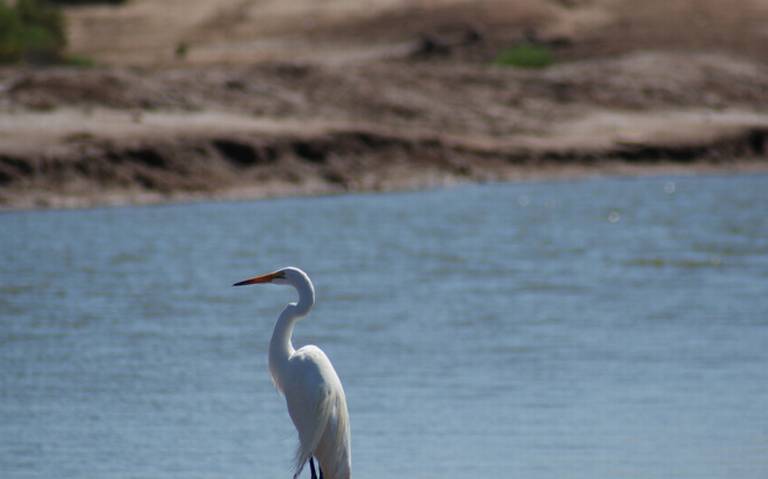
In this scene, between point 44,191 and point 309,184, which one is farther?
point 309,184

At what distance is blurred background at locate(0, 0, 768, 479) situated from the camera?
902 cm

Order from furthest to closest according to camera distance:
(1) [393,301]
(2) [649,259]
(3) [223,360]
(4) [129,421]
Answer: (2) [649,259]
(1) [393,301]
(3) [223,360]
(4) [129,421]

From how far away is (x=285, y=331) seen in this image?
295 inches

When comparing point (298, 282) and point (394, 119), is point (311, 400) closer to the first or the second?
point (298, 282)

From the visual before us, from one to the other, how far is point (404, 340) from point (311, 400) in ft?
17.2

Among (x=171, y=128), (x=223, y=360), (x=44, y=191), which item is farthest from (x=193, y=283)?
(x=171, y=128)

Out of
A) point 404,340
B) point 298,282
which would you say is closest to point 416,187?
point 404,340

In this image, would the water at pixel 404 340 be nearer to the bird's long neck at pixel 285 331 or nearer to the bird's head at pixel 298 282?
the bird's long neck at pixel 285 331

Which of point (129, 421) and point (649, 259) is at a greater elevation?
point (129, 421)

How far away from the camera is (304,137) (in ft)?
86.2

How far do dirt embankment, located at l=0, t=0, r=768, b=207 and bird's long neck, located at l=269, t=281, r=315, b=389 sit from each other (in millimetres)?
15823

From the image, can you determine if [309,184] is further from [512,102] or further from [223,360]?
[223,360]

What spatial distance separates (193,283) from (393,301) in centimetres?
269

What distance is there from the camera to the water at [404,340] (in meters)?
8.56
